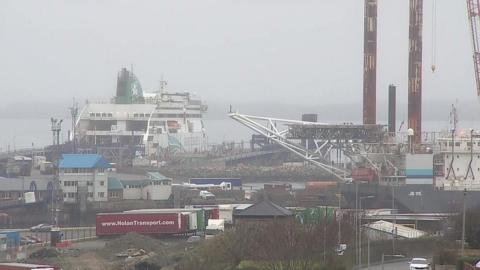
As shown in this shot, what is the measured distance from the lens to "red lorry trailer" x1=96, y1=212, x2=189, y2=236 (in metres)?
44.8

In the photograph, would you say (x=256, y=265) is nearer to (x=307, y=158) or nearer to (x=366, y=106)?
(x=366, y=106)

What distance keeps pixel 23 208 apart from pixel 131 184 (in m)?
7.25

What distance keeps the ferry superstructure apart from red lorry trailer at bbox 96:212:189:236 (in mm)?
45455

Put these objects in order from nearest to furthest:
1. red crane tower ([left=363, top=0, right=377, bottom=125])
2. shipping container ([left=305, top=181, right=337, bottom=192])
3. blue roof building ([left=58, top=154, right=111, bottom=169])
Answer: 1. blue roof building ([left=58, top=154, right=111, bottom=169])
2. red crane tower ([left=363, top=0, right=377, bottom=125])
3. shipping container ([left=305, top=181, right=337, bottom=192])

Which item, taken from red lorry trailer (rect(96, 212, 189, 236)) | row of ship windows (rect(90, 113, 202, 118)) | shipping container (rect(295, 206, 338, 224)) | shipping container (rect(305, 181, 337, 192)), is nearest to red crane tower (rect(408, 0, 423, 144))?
shipping container (rect(305, 181, 337, 192))

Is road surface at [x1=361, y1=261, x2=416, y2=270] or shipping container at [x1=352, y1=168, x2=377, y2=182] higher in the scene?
shipping container at [x1=352, y1=168, x2=377, y2=182]

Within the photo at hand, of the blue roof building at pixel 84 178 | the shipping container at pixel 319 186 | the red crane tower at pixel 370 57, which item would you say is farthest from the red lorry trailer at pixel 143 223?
the shipping container at pixel 319 186

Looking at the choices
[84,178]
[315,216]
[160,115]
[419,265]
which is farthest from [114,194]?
[419,265]

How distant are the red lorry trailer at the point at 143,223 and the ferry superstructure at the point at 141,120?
1790 inches

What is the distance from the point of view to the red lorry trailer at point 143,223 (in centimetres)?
4481

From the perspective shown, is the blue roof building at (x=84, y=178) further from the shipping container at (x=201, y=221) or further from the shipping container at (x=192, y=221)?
the shipping container at (x=192, y=221)

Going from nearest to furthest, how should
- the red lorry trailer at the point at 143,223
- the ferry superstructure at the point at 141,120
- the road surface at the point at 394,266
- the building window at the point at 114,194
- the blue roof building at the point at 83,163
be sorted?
the road surface at the point at 394,266 < the red lorry trailer at the point at 143,223 < the blue roof building at the point at 83,163 < the building window at the point at 114,194 < the ferry superstructure at the point at 141,120

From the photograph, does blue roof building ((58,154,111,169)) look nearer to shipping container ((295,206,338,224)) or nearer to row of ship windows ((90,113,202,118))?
shipping container ((295,206,338,224))

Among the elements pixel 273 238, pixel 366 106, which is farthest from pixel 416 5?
pixel 273 238
